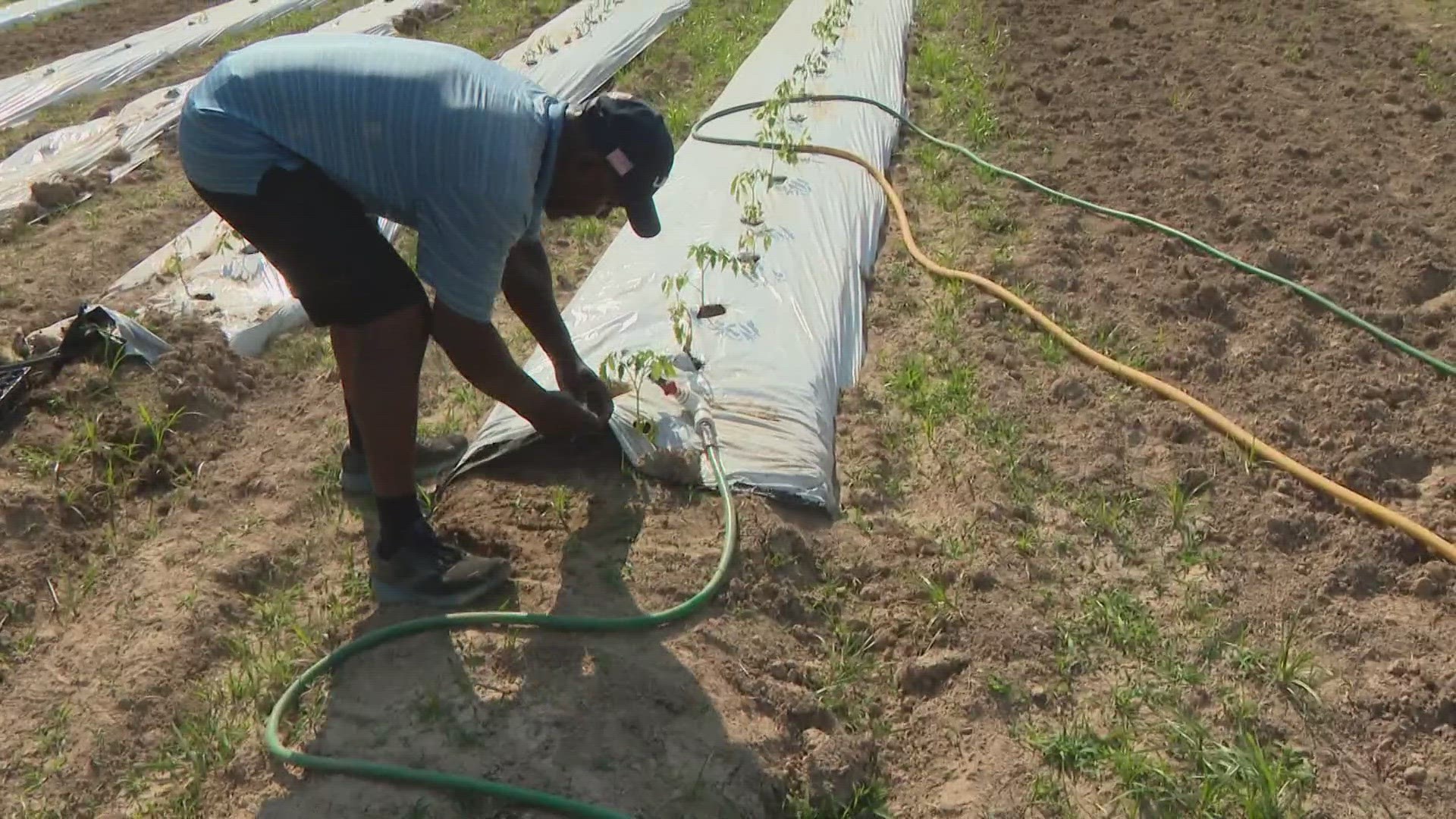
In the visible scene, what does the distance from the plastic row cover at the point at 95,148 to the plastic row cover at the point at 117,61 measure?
26.1 inches

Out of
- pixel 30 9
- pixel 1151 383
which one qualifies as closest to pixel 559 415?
pixel 1151 383

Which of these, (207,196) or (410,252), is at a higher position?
(207,196)

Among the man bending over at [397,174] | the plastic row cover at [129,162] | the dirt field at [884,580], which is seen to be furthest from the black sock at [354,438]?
the plastic row cover at [129,162]

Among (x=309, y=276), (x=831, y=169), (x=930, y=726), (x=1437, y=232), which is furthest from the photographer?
(x=831, y=169)

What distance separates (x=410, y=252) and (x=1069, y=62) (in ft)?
12.9

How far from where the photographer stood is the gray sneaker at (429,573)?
240 cm

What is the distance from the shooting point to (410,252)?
432 centimetres

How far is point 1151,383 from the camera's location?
3.41 meters

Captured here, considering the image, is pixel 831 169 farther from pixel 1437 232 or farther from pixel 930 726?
pixel 930 726

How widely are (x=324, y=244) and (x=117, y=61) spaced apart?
18.6ft

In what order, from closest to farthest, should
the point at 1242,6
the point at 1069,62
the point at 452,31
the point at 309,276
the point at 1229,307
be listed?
the point at 309,276
the point at 1229,307
the point at 1069,62
the point at 1242,6
the point at 452,31

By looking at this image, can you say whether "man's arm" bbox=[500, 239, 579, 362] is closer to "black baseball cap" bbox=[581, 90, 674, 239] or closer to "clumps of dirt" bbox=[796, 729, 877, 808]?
"black baseball cap" bbox=[581, 90, 674, 239]

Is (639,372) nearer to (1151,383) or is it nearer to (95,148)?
(1151,383)

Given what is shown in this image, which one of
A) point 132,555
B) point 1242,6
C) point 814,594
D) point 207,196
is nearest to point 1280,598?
point 814,594
